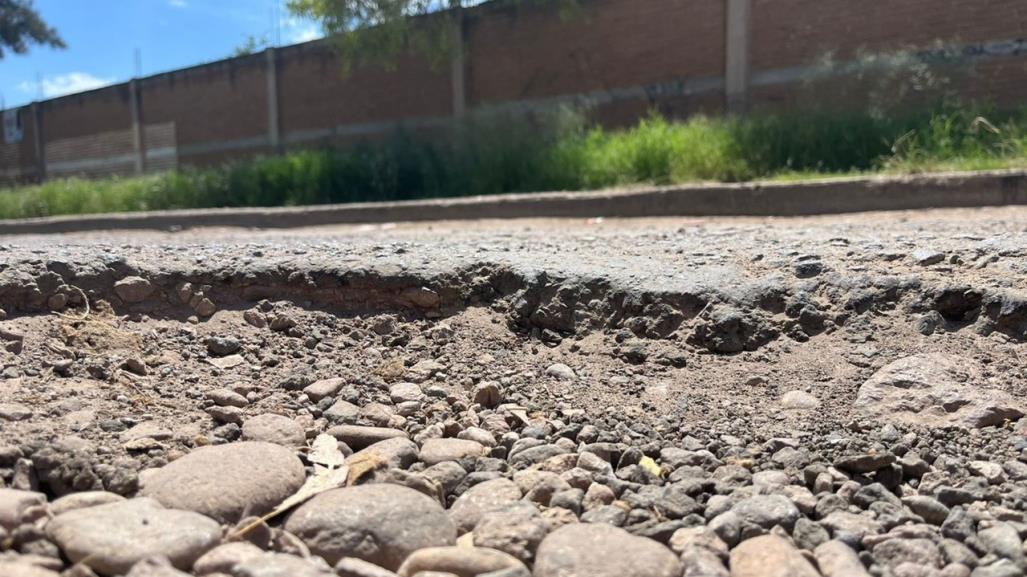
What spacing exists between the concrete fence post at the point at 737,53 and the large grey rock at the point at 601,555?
10.0 m

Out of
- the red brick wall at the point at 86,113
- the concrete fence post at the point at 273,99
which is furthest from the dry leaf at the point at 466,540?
the red brick wall at the point at 86,113

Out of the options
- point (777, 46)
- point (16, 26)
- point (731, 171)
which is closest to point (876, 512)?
point (731, 171)

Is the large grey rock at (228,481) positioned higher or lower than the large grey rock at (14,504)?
lower

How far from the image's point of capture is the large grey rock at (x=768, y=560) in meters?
1.59

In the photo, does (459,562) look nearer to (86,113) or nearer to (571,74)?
(571,74)

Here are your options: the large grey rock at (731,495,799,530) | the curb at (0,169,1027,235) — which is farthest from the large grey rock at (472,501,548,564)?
the curb at (0,169,1027,235)

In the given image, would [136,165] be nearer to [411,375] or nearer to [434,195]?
[434,195]

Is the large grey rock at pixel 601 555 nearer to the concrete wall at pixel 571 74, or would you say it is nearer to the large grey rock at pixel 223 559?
the large grey rock at pixel 223 559

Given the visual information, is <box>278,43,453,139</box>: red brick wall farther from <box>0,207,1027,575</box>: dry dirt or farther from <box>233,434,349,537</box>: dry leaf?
<box>233,434,349,537</box>: dry leaf

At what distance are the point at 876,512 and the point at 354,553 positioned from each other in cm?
112

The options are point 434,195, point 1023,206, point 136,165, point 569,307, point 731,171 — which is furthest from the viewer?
point 136,165

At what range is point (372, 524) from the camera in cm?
170

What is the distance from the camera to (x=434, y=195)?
10.6 meters

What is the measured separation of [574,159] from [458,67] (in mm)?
5229
